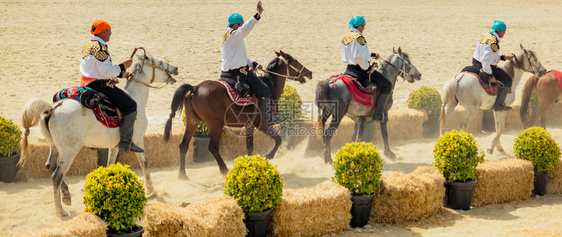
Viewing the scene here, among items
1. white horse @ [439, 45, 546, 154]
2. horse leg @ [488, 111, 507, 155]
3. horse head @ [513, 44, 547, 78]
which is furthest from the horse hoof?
horse head @ [513, 44, 547, 78]

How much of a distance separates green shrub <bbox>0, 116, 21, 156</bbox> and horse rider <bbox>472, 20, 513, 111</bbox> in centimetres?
989

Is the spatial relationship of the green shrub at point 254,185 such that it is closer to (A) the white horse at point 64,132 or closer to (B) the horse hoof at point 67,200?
(A) the white horse at point 64,132

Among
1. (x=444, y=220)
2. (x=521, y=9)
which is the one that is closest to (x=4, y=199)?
(x=444, y=220)

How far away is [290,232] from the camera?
25.2 ft

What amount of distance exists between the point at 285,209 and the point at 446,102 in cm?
759

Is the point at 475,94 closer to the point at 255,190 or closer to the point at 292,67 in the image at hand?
the point at 292,67

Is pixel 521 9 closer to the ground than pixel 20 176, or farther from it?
farther from it

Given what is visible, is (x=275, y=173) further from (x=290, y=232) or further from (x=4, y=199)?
(x=4, y=199)

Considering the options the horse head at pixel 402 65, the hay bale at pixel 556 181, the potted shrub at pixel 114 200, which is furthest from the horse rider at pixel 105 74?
the hay bale at pixel 556 181

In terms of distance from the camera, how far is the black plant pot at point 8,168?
1030 centimetres

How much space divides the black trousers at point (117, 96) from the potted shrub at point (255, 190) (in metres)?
2.65

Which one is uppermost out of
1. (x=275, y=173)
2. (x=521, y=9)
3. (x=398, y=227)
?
(x=521, y=9)

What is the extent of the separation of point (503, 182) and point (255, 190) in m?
4.77

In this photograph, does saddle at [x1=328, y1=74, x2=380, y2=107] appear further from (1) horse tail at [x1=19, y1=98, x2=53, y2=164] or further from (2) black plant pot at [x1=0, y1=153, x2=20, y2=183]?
(2) black plant pot at [x1=0, y1=153, x2=20, y2=183]
